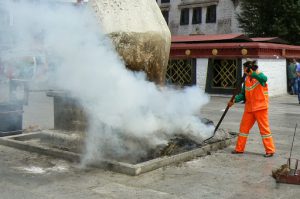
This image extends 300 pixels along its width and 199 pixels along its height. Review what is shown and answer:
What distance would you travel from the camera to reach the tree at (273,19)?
94.8 feet

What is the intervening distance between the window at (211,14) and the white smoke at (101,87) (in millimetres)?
34298

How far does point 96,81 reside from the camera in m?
6.96

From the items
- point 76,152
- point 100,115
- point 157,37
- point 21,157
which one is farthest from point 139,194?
point 157,37

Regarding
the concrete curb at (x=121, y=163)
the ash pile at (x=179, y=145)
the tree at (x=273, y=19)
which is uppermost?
the tree at (x=273, y=19)

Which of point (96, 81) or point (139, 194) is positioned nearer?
point (139, 194)

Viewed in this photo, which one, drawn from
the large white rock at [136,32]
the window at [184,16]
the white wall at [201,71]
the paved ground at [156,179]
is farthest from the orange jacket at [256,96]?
the window at [184,16]

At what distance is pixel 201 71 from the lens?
834 inches

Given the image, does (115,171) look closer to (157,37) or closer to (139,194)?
(139,194)

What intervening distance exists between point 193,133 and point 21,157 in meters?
3.19

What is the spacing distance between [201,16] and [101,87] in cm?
3641

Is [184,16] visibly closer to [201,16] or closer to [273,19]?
[201,16]

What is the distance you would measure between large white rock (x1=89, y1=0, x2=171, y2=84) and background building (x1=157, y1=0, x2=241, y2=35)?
31.6 metres

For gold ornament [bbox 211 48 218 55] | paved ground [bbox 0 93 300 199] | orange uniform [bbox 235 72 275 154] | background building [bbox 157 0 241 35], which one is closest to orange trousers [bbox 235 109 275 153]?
orange uniform [bbox 235 72 275 154]

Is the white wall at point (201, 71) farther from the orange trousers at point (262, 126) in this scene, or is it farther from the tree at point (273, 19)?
the orange trousers at point (262, 126)
